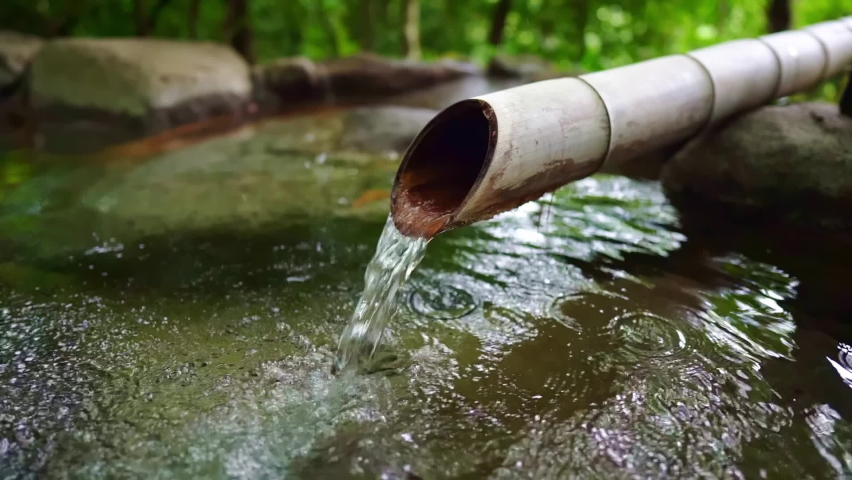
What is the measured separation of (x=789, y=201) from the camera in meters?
4.13

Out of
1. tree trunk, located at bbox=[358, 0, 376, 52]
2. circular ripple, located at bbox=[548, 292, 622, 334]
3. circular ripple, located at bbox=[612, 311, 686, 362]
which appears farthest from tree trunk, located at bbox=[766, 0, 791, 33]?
tree trunk, located at bbox=[358, 0, 376, 52]

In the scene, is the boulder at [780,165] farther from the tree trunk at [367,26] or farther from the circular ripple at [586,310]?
the tree trunk at [367,26]

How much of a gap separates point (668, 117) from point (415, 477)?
256 cm

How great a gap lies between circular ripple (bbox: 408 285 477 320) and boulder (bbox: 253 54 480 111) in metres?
6.67

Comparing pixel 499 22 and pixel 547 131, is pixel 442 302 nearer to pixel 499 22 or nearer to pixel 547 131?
pixel 547 131

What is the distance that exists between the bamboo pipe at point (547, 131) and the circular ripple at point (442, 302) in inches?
22.0

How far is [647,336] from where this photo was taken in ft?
9.43

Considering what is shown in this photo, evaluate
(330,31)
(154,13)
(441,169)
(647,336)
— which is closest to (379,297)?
(441,169)

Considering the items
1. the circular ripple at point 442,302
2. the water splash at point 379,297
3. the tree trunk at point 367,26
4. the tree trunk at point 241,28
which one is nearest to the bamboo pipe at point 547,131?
the water splash at point 379,297

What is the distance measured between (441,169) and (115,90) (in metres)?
6.31

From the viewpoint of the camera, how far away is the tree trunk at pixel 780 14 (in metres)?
7.29

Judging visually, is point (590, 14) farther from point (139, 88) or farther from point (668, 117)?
point (668, 117)

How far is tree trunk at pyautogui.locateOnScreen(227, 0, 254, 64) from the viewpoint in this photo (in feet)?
32.7

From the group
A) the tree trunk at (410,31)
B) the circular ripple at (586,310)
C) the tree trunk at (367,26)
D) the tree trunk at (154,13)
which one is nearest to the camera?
the circular ripple at (586,310)
